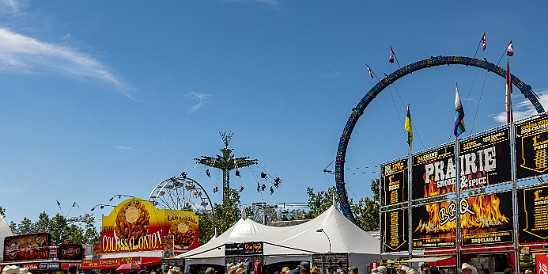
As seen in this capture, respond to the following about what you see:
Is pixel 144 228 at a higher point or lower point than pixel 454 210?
lower

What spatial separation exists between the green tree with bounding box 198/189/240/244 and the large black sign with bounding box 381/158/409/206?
37850 mm

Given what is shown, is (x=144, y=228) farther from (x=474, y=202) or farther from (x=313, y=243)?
(x=474, y=202)

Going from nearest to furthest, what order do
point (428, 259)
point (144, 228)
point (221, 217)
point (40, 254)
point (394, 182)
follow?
point (428, 259) → point (394, 182) → point (144, 228) → point (40, 254) → point (221, 217)

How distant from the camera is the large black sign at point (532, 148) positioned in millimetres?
18672

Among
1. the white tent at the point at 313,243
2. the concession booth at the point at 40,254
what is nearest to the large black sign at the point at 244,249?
the white tent at the point at 313,243

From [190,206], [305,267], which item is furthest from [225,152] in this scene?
[305,267]

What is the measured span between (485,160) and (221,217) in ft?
151

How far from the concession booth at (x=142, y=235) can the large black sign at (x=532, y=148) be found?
2741 cm

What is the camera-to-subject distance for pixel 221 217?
65000mm

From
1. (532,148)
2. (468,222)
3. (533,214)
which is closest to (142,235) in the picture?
(468,222)

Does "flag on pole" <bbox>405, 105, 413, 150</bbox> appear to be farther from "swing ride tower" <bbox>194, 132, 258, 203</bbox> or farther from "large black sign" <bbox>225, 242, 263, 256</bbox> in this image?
"swing ride tower" <bbox>194, 132, 258, 203</bbox>

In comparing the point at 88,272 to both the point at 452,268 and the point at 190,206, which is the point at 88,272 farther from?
the point at 452,268

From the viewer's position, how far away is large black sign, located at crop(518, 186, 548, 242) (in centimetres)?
1861

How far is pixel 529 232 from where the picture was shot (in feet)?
62.5
